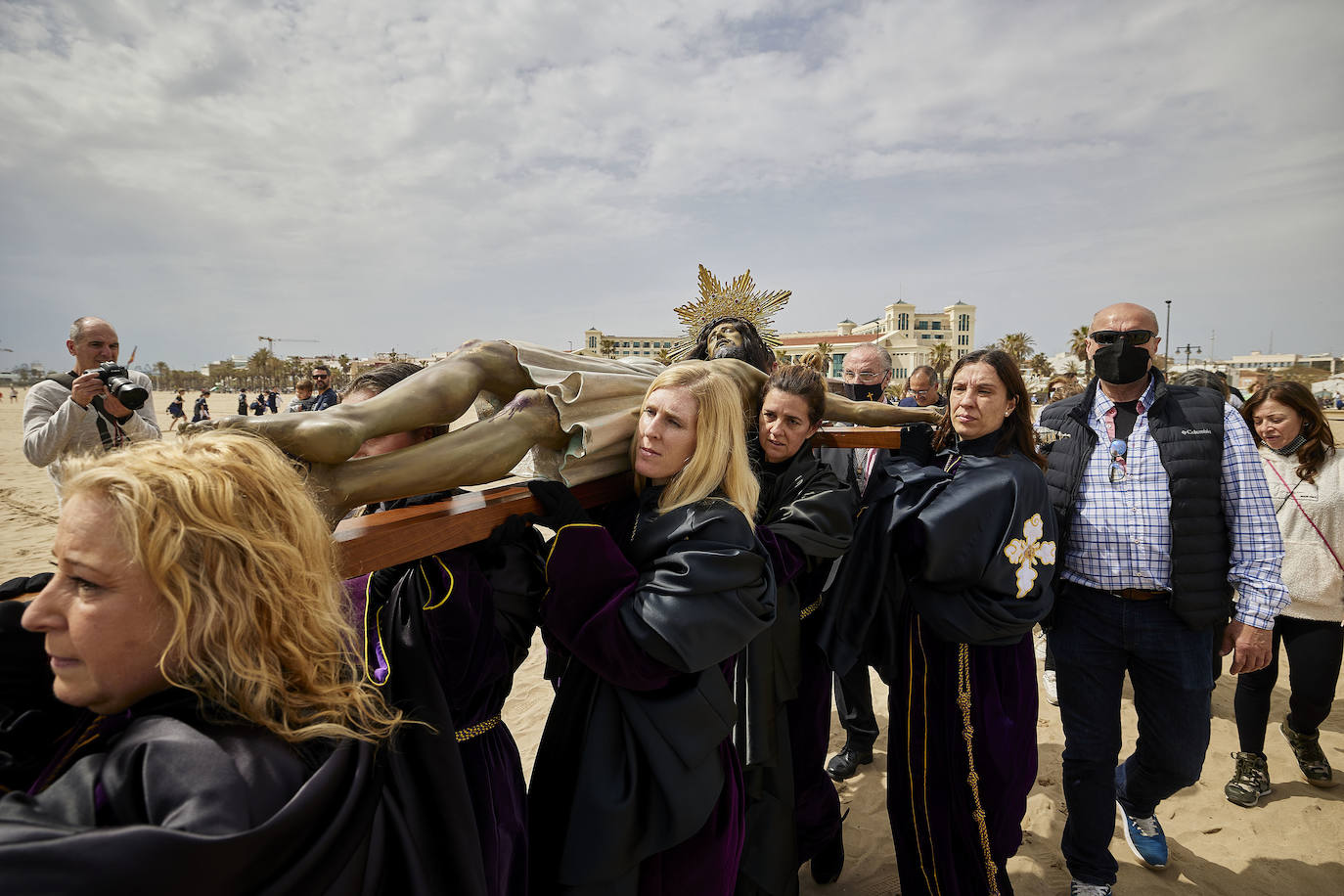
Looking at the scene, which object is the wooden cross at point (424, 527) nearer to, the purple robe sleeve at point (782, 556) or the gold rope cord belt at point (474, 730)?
the gold rope cord belt at point (474, 730)

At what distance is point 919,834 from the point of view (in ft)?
8.57

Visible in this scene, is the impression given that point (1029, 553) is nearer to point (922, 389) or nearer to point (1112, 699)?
point (1112, 699)

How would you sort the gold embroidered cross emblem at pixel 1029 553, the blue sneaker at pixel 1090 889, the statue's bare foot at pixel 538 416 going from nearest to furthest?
the statue's bare foot at pixel 538 416
the gold embroidered cross emblem at pixel 1029 553
the blue sneaker at pixel 1090 889

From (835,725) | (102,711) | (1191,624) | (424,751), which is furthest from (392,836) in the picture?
(835,725)

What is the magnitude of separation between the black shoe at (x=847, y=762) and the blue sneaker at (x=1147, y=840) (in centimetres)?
135

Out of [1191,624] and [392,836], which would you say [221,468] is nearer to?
[392,836]

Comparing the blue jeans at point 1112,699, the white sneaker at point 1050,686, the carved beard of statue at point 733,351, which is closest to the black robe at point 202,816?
the carved beard of statue at point 733,351

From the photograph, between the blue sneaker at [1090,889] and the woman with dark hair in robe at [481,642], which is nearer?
the woman with dark hair in robe at [481,642]

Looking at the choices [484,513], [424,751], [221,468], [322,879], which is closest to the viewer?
[322,879]

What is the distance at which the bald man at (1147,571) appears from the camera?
261 cm

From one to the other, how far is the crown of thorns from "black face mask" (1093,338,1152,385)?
1.72 metres

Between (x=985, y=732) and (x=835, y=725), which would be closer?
(x=985, y=732)

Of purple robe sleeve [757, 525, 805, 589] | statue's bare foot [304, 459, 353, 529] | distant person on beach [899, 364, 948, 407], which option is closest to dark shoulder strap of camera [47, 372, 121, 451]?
statue's bare foot [304, 459, 353, 529]

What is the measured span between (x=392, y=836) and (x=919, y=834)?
227cm
